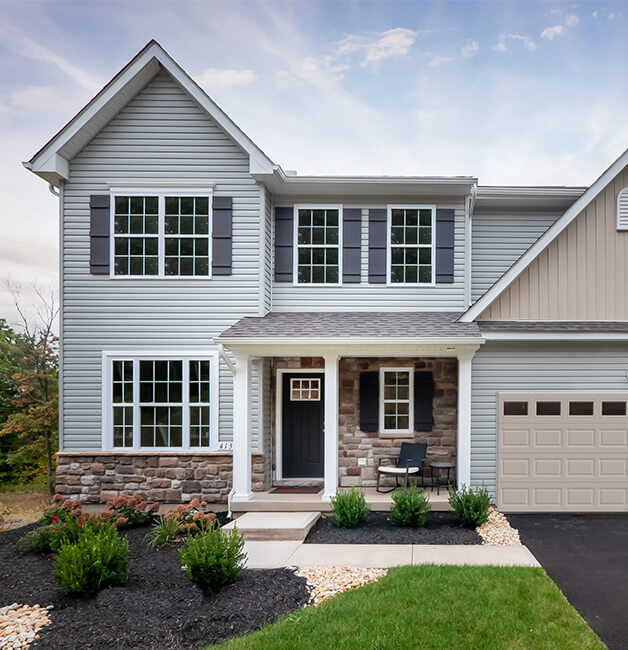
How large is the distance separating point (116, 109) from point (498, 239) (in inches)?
307

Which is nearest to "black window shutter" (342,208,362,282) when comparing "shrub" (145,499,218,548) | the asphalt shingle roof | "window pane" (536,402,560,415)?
the asphalt shingle roof

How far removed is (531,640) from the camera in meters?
4.64

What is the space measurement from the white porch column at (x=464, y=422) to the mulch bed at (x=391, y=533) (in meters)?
0.76

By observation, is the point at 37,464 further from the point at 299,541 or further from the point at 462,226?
the point at 462,226

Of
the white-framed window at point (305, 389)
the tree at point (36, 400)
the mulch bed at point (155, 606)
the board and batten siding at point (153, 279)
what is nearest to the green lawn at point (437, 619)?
the mulch bed at point (155, 606)

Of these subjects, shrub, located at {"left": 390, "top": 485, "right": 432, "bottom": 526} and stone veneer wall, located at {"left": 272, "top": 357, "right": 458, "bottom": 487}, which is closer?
shrub, located at {"left": 390, "top": 485, "right": 432, "bottom": 526}

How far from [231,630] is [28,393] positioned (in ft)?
38.2

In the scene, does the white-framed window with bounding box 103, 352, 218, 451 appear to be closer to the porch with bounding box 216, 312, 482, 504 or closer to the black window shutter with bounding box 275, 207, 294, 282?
the porch with bounding box 216, 312, 482, 504

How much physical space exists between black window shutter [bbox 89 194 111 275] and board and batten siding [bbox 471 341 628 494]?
6982mm

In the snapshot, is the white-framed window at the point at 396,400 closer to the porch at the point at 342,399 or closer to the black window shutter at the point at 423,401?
the porch at the point at 342,399

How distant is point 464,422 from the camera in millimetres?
9258

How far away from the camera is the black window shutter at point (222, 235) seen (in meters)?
10.1

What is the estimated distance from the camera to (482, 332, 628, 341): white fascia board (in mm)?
9219

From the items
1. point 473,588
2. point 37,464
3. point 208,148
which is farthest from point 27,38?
point 473,588
